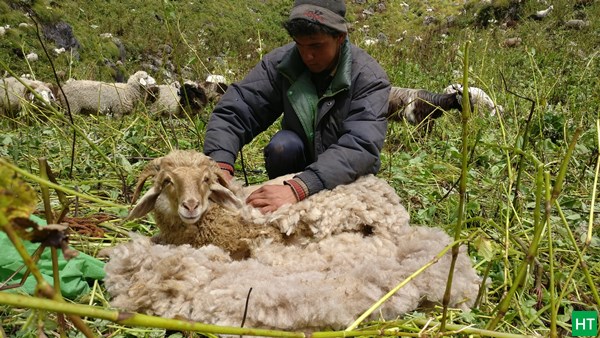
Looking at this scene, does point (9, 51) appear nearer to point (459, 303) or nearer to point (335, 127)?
point (335, 127)

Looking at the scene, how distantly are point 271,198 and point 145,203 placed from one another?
69cm

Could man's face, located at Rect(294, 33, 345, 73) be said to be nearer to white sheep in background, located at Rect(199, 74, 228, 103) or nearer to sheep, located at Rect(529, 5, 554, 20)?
white sheep in background, located at Rect(199, 74, 228, 103)

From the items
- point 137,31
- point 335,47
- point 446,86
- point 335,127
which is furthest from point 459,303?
point 137,31

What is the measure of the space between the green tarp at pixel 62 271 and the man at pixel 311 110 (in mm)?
935

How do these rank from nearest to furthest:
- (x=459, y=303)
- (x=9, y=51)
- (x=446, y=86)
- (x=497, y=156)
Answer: (x=459, y=303) < (x=497, y=156) < (x=446, y=86) < (x=9, y=51)

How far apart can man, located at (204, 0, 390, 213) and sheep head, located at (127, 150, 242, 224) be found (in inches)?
11.0

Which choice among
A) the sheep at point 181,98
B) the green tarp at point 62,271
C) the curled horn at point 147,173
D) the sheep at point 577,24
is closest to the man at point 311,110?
the curled horn at point 147,173

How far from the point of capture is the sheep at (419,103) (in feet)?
19.2

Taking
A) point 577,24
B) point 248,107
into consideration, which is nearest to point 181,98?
point 248,107

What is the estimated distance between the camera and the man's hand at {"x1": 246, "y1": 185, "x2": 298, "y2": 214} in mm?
2646

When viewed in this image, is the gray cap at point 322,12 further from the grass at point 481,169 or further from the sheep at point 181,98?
the sheep at point 181,98

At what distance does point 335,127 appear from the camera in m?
3.24

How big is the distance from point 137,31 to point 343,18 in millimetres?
20589

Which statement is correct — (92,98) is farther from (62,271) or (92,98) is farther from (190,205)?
(190,205)
